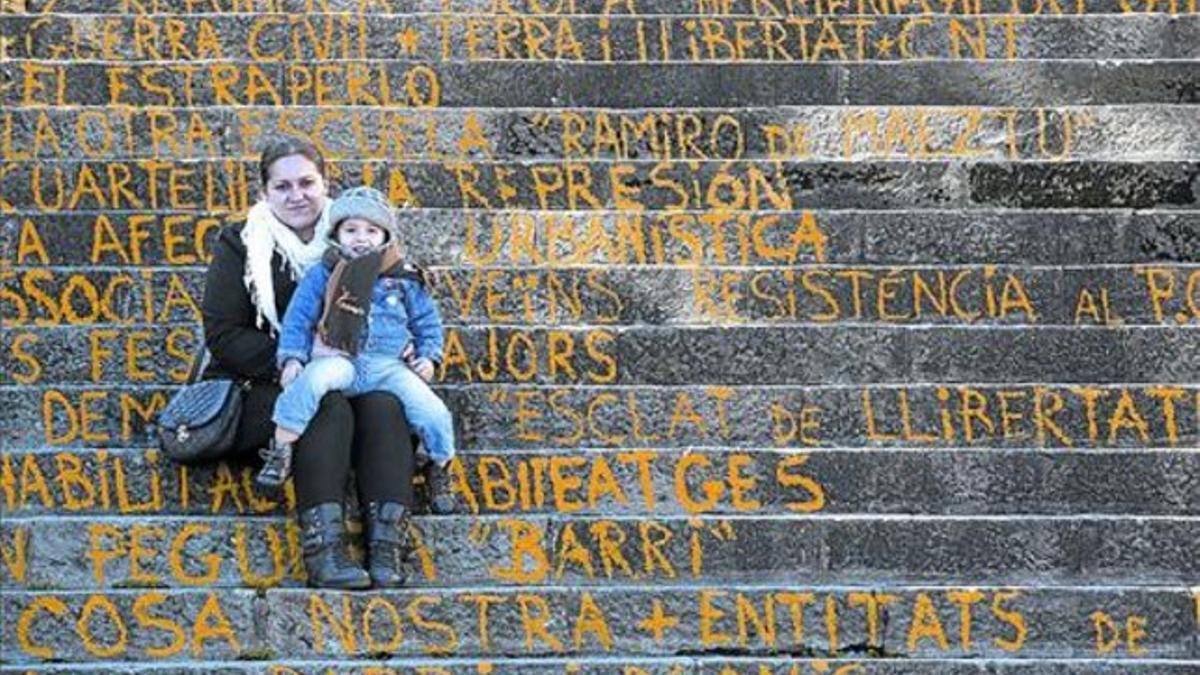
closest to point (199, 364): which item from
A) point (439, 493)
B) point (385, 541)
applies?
point (439, 493)

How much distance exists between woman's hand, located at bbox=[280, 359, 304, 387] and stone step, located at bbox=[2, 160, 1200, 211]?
6.81ft

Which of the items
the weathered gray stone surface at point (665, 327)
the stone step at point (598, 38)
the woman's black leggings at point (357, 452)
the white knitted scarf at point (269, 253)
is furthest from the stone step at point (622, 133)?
the woman's black leggings at point (357, 452)

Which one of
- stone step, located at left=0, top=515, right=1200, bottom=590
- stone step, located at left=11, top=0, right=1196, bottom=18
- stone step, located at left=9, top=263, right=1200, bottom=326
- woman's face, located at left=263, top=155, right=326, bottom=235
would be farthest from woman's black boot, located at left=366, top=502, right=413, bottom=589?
stone step, located at left=11, top=0, right=1196, bottom=18

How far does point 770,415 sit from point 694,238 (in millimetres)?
1166

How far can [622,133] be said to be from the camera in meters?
10.3

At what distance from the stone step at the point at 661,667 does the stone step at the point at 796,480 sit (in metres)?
0.74

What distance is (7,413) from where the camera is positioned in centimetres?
844

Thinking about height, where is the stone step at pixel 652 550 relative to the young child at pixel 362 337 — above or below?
below

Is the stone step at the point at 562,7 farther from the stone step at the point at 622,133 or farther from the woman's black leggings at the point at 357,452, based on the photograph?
the woman's black leggings at the point at 357,452

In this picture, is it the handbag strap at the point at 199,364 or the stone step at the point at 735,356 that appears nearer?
the handbag strap at the point at 199,364

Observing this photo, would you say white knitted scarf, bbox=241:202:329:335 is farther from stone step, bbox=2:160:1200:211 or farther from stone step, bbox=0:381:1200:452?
stone step, bbox=2:160:1200:211

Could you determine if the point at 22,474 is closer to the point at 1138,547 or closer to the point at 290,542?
the point at 290,542

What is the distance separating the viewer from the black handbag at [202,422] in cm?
792

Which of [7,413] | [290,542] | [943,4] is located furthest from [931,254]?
[7,413]
